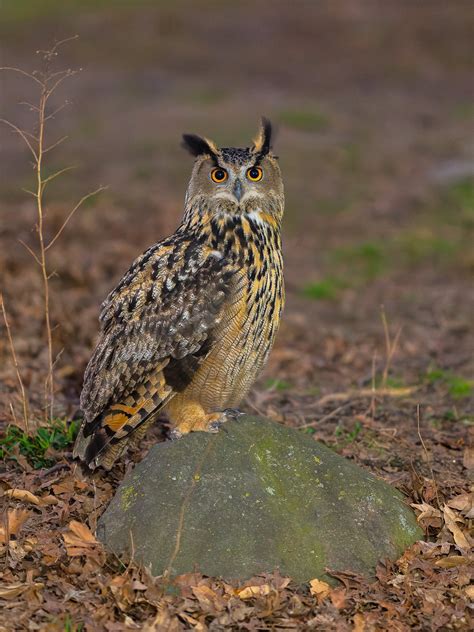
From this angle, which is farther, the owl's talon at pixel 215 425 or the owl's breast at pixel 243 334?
the owl's talon at pixel 215 425

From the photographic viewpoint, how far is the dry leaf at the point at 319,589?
195 inches

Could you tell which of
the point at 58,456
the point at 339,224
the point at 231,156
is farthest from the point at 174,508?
the point at 339,224

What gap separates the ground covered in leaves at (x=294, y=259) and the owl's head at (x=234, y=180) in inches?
62.5

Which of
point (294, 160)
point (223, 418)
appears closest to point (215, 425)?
point (223, 418)

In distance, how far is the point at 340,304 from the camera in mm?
11875

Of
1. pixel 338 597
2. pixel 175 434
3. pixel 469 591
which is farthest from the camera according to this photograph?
pixel 175 434

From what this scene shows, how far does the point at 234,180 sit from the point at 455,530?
92.1 inches

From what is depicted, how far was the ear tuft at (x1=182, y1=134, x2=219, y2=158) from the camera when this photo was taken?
18.5 feet

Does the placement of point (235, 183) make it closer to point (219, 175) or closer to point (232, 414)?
point (219, 175)

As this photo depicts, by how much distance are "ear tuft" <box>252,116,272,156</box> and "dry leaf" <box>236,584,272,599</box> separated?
245 cm

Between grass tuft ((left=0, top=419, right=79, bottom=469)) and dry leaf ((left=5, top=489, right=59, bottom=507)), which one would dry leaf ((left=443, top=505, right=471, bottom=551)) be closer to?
dry leaf ((left=5, top=489, right=59, bottom=507))

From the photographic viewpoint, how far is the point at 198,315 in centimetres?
538

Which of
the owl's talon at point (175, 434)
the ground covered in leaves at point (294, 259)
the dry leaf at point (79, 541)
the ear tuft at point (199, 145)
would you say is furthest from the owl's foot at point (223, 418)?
the ear tuft at point (199, 145)

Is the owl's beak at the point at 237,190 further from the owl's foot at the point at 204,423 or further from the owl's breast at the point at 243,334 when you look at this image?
the owl's foot at the point at 204,423
